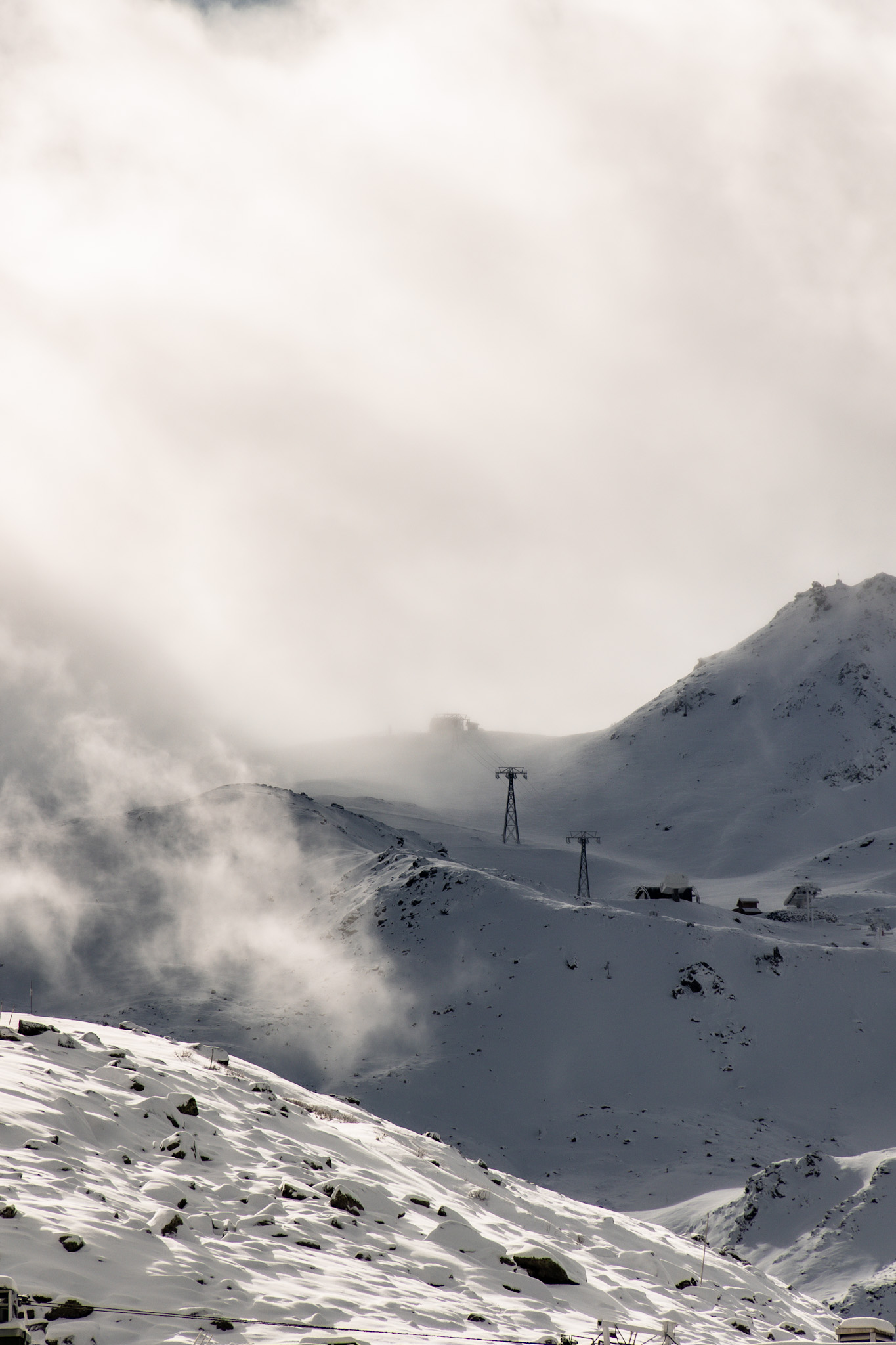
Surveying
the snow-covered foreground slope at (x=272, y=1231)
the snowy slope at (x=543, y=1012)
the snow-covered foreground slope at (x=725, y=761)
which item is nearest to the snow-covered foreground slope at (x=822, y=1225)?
the snow-covered foreground slope at (x=272, y=1231)

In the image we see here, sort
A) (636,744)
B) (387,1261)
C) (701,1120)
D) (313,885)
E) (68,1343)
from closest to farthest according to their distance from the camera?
1. (68,1343)
2. (387,1261)
3. (701,1120)
4. (313,885)
5. (636,744)

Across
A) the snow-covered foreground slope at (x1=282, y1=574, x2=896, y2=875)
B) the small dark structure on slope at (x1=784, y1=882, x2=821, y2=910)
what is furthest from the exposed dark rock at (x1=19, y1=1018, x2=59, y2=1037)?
the snow-covered foreground slope at (x1=282, y1=574, x2=896, y2=875)

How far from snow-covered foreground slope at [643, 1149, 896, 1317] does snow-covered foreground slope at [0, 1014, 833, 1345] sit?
153 inches

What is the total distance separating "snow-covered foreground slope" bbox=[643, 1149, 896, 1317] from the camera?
22.5 metres

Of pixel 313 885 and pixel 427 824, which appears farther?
pixel 427 824

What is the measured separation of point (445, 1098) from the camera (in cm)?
4325

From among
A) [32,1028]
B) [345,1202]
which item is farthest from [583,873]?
[345,1202]

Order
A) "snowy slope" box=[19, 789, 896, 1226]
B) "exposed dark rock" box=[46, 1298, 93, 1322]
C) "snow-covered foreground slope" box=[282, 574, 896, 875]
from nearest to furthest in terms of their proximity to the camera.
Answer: "exposed dark rock" box=[46, 1298, 93, 1322]
"snowy slope" box=[19, 789, 896, 1226]
"snow-covered foreground slope" box=[282, 574, 896, 875]

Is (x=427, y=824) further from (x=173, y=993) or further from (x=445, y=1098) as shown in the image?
(x=445, y=1098)

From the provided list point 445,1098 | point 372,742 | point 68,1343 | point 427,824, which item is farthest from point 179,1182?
point 372,742

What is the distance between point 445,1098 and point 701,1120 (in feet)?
32.8

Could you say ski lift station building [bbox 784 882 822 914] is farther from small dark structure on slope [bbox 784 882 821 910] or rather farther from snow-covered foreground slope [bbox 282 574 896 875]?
snow-covered foreground slope [bbox 282 574 896 875]

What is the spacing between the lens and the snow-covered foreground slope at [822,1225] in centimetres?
2255

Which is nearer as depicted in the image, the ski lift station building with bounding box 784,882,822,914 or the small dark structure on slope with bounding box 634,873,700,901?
the small dark structure on slope with bounding box 634,873,700,901
